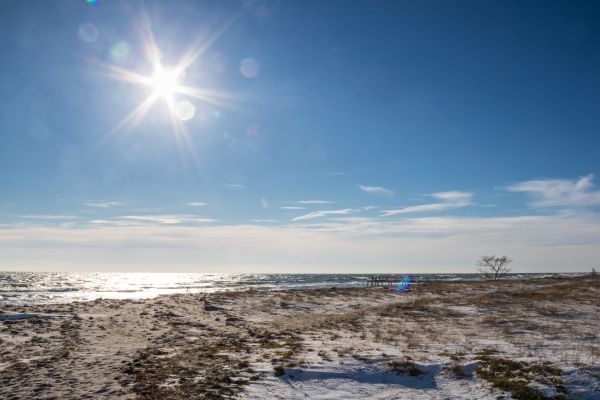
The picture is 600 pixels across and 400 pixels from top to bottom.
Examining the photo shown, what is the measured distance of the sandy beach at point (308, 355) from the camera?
37.1 feet

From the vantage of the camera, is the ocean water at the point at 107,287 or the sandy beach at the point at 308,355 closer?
the sandy beach at the point at 308,355

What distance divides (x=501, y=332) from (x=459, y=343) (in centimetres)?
407

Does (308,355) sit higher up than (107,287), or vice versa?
(107,287)

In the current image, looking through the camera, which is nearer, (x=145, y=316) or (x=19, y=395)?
(x=19, y=395)

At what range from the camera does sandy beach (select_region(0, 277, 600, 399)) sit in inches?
445

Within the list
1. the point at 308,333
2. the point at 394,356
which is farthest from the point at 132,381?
the point at 308,333

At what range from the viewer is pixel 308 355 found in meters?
14.9

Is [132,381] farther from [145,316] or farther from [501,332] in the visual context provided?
[145,316]

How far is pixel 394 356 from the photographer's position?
1455 cm

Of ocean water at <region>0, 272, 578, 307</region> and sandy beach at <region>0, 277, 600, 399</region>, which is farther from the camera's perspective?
ocean water at <region>0, 272, 578, 307</region>

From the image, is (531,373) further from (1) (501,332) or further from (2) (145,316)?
(2) (145,316)

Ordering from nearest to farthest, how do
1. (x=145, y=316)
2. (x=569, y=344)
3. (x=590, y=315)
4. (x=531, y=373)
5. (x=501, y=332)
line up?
(x=531, y=373), (x=569, y=344), (x=501, y=332), (x=590, y=315), (x=145, y=316)

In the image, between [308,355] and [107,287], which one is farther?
[107,287]

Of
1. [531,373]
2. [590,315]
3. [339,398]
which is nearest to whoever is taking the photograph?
[339,398]
